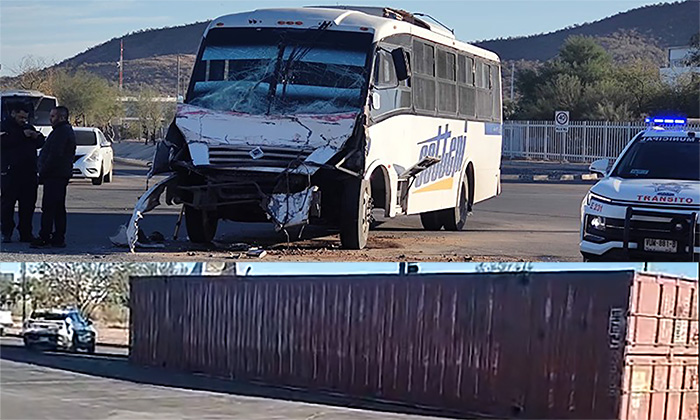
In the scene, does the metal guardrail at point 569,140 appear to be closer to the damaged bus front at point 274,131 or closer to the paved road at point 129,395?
the paved road at point 129,395

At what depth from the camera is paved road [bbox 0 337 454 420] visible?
34.1 feet

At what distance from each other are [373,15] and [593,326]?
4.93m

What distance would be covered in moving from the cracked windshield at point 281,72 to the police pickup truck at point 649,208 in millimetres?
3123

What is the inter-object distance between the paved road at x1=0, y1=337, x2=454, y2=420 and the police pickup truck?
→ 4392mm

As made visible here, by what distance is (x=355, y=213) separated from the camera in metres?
12.3

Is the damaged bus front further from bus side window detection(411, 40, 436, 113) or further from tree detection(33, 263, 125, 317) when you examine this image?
bus side window detection(411, 40, 436, 113)

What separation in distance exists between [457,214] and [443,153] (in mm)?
1536

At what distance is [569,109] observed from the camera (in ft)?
→ 164

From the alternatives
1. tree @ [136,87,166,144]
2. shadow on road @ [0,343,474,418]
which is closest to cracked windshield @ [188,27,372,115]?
shadow on road @ [0,343,474,418]

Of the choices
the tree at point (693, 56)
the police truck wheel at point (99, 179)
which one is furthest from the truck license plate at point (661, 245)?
the tree at point (693, 56)

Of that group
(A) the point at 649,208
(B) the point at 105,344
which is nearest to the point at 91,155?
(B) the point at 105,344

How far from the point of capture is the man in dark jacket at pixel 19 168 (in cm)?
1216

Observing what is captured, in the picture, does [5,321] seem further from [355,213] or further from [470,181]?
[470,181]

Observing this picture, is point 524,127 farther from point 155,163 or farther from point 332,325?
point 155,163
